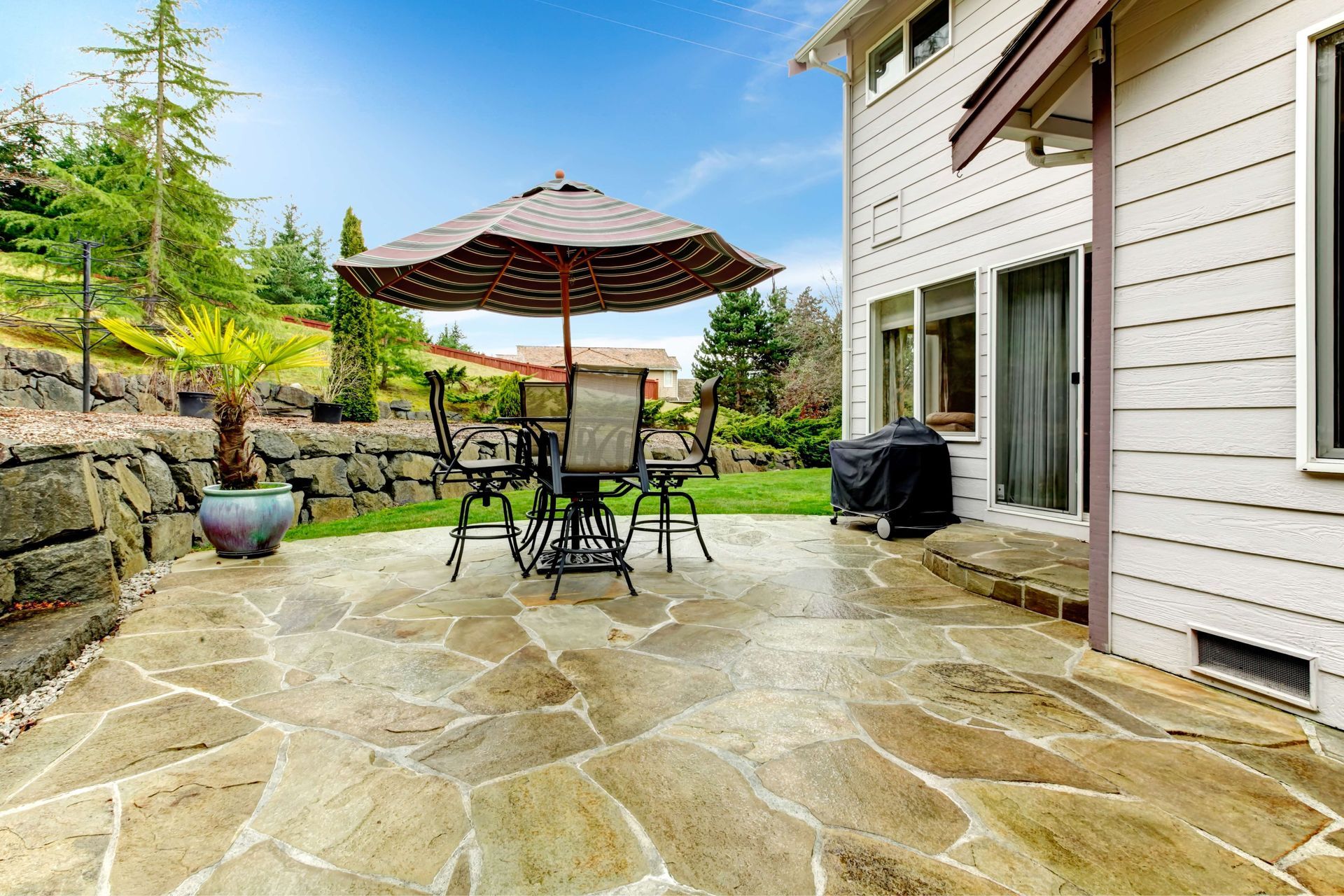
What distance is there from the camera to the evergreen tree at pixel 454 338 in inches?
1155

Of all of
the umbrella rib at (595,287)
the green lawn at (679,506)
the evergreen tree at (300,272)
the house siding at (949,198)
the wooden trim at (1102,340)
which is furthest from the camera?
the evergreen tree at (300,272)

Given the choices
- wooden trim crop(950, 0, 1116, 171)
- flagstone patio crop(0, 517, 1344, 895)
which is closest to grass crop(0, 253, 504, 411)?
flagstone patio crop(0, 517, 1344, 895)

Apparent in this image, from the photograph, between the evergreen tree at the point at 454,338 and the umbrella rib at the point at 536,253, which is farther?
the evergreen tree at the point at 454,338

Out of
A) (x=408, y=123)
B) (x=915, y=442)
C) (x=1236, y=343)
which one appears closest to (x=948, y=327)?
(x=915, y=442)

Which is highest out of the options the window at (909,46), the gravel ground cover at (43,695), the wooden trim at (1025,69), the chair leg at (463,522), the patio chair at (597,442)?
the window at (909,46)

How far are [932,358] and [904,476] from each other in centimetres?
129

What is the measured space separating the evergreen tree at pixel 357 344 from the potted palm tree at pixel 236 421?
4266 millimetres

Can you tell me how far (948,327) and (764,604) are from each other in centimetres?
329

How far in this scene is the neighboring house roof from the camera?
120 feet

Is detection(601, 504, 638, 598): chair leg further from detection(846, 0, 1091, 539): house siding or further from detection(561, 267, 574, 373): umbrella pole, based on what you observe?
detection(846, 0, 1091, 539): house siding

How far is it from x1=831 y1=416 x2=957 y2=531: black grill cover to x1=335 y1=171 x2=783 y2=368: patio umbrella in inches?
63.1

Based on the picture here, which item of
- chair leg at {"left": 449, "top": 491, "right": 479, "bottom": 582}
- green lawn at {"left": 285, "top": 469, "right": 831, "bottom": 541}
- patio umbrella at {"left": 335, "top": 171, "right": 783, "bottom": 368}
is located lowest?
green lawn at {"left": 285, "top": 469, "right": 831, "bottom": 541}

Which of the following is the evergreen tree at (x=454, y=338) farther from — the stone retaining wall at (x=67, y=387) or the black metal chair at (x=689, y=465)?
the black metal chair at (x=689, y=465)

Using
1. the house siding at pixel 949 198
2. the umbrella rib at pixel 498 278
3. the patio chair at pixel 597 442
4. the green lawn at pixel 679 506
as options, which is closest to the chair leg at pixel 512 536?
the patio chair at pixel 597 442
